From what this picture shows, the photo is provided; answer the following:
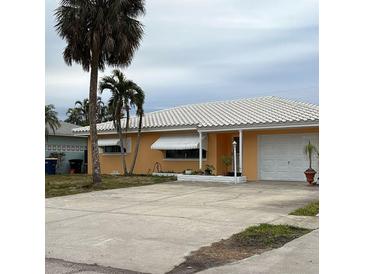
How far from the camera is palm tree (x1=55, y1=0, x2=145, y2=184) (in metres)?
17.6

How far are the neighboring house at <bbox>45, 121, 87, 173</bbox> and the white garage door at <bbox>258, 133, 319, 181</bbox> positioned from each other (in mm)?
16096

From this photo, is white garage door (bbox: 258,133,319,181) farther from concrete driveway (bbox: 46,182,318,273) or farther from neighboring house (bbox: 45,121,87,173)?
neighboring house (bbox: 45,121,87,173)

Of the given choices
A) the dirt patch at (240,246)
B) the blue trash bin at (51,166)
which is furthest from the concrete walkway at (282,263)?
the blue trash bin at (51,166)

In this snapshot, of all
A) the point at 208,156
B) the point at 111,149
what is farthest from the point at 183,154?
the point at 111,149

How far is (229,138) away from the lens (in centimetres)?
2355

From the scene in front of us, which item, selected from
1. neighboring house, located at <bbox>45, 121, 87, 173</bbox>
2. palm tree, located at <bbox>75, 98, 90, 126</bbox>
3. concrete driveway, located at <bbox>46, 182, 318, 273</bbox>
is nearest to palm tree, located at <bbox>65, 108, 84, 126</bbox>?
palm tree, located at <bbox>75, 98, 90, 126</bbox>

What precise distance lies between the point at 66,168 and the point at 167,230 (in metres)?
24.7

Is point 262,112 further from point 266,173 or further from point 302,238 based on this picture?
point 302,238

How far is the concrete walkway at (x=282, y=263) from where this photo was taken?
5.55 m

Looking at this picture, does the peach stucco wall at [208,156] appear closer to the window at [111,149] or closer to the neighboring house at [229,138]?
the neighboring house at [229,138]

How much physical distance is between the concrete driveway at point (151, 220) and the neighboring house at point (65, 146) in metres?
16.3

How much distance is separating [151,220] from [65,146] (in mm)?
24497
